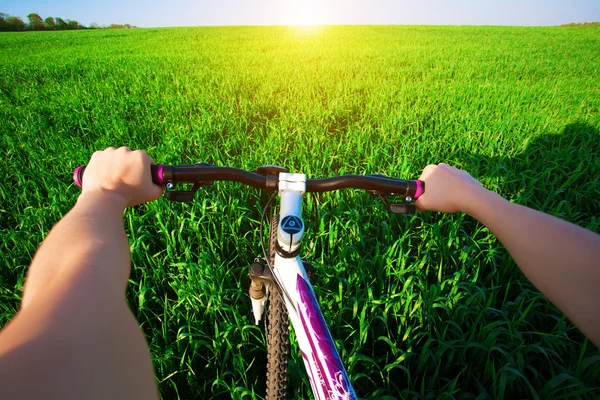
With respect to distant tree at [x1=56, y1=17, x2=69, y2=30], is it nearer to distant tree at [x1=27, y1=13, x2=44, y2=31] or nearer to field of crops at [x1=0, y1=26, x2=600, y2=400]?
distant tree at [x1=27, y1=13, x2=44, y2=31]

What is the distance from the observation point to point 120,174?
88cm

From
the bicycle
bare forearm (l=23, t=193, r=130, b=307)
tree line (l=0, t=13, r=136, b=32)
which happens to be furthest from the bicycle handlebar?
tree line (l=0, t=13, r=136, b=32)

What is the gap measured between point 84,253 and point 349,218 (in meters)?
1.93

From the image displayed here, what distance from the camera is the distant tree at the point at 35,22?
46.9m

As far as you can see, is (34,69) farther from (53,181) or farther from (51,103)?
(53,181)

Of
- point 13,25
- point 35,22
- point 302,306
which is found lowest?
point 302,306

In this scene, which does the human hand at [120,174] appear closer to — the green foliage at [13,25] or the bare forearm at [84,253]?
the bare forearm at [84,253]

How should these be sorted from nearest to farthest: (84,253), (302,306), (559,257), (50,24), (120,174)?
(84,253) → (559,257) → (120,174) → (302,306) → (50,24)

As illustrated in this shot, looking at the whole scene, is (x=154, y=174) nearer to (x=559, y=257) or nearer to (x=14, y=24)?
(x=559, y=257)

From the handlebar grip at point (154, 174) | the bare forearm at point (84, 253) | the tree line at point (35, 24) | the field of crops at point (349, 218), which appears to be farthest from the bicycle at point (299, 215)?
the tree line at point (35, 24)

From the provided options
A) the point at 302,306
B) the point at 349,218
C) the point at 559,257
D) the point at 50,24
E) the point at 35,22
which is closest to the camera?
the point at 559,257

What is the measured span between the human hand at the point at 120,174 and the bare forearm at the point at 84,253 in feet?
0.40

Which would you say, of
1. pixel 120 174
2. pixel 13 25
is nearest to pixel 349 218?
pixel 120 174

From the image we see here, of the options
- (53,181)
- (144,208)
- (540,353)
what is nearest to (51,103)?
(53,181)
